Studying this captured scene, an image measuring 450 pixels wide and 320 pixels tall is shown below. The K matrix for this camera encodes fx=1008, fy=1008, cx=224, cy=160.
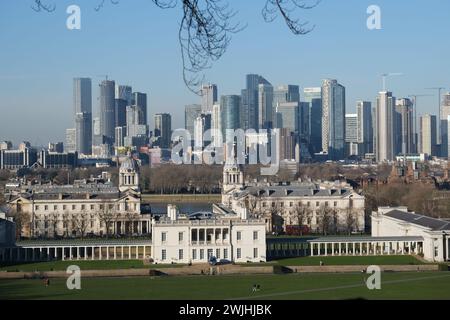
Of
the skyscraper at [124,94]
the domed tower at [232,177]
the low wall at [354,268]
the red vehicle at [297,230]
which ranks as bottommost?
the red vehicle at [297,230]

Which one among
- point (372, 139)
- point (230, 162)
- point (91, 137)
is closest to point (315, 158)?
point (372, 139)

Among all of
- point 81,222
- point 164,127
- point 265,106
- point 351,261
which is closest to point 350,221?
point 81,222

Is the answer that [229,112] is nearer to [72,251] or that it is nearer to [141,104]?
[141,104]

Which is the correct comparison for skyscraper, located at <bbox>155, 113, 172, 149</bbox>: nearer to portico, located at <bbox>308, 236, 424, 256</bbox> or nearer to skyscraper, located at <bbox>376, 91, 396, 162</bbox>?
skyscraper, located at <bbox>376, 91, 396, 162</bbox>

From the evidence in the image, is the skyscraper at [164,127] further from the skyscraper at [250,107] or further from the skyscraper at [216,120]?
the skyscraper at [216,120]

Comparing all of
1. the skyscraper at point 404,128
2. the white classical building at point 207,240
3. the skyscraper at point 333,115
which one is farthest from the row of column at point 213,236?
the skyscraper at point 333,115

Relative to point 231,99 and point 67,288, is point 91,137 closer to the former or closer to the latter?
point 231,99
